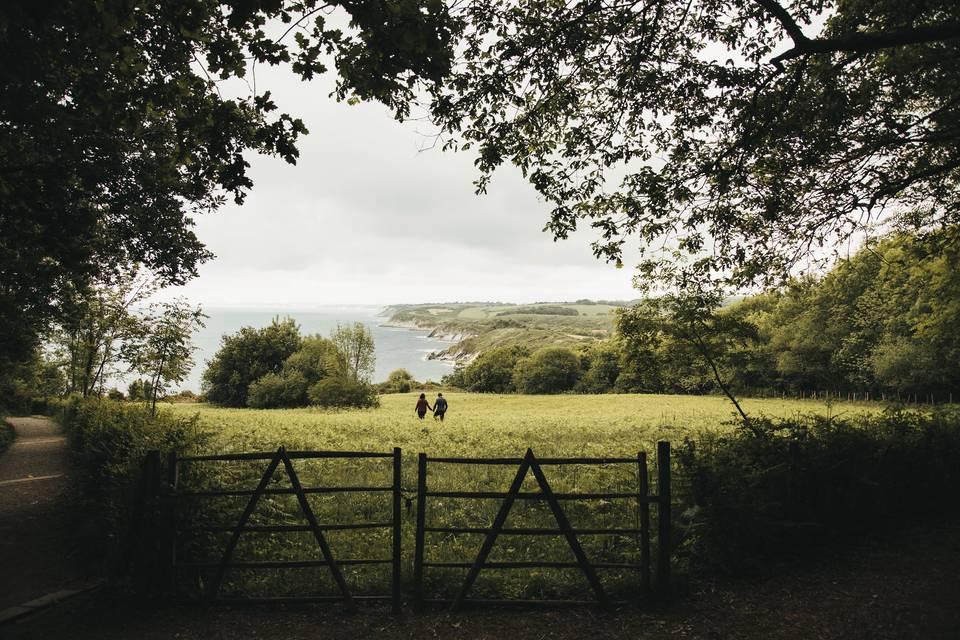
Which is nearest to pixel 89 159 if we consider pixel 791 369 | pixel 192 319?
pixel 192 319

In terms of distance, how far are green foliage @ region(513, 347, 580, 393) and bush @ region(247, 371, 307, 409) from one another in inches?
1406

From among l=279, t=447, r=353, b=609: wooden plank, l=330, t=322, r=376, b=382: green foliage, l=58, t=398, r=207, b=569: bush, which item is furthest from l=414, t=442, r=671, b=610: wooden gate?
l=330, t=322, r=376, b=382: green foliage

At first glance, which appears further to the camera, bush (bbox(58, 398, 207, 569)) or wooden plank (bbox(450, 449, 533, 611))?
bush (bbox(58, 398, 207, 569))

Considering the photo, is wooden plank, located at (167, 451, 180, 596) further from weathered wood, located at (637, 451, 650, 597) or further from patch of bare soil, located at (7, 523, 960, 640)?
weathered wood, located at (637, 451, 650, 597)

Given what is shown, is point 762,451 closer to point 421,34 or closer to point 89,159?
point 421,34

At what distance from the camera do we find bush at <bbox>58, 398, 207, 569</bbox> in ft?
21.7

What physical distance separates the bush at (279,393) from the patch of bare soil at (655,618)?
46.8m

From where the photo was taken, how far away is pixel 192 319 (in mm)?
21812

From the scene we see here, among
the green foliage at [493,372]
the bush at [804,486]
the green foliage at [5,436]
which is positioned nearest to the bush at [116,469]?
the bush at [804,486]

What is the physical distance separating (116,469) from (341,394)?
37.3 meters

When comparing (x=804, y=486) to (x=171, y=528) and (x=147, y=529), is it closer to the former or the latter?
(x=171, y=528)

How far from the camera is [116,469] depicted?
7.32m

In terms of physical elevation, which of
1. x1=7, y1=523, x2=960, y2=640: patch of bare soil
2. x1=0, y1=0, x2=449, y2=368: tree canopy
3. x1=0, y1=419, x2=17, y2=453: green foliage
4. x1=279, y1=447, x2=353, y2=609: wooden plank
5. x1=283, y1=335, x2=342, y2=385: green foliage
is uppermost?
x1=0, y1=0, x2=449, y2=368: tree canopy

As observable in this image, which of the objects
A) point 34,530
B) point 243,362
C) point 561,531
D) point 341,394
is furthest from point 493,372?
point 561,531
